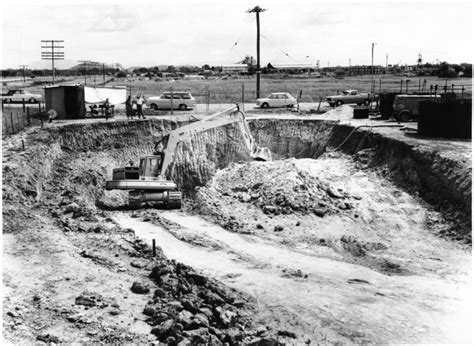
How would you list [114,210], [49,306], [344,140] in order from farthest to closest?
[344,140], [114,210], [49,306]

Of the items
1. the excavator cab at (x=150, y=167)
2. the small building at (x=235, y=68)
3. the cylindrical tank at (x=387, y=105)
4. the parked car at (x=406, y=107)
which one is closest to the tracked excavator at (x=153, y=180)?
the excavator cab at (x=150, y=167)

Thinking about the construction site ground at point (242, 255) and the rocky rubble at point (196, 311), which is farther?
the construction site ground at point (242, 255)

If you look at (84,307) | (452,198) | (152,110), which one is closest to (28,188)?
(84,307)

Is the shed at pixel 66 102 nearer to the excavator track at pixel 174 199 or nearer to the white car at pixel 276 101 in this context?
the excavator track at pixel 174 199

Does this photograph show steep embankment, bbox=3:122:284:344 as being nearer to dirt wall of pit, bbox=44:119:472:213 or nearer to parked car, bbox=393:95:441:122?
dirt wall of pit, bbox=44:119:472:213

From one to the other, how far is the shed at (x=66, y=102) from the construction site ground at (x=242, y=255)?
5.11 meters

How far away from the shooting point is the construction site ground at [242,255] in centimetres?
1249

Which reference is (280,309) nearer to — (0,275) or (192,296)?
(192,296)

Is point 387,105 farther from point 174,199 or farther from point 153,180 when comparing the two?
point 153,180

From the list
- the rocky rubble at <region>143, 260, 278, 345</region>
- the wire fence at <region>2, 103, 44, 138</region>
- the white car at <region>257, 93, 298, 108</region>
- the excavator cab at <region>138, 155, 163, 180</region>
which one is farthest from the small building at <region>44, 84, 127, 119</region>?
the rocky rubble at <region>143, 260, 278, 345</region>

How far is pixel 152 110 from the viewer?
3991 cm

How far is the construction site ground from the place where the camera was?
12493 millimetres

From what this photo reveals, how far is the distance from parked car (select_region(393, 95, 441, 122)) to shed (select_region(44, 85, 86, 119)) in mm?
18099

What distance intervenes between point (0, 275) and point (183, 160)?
53.5ft
